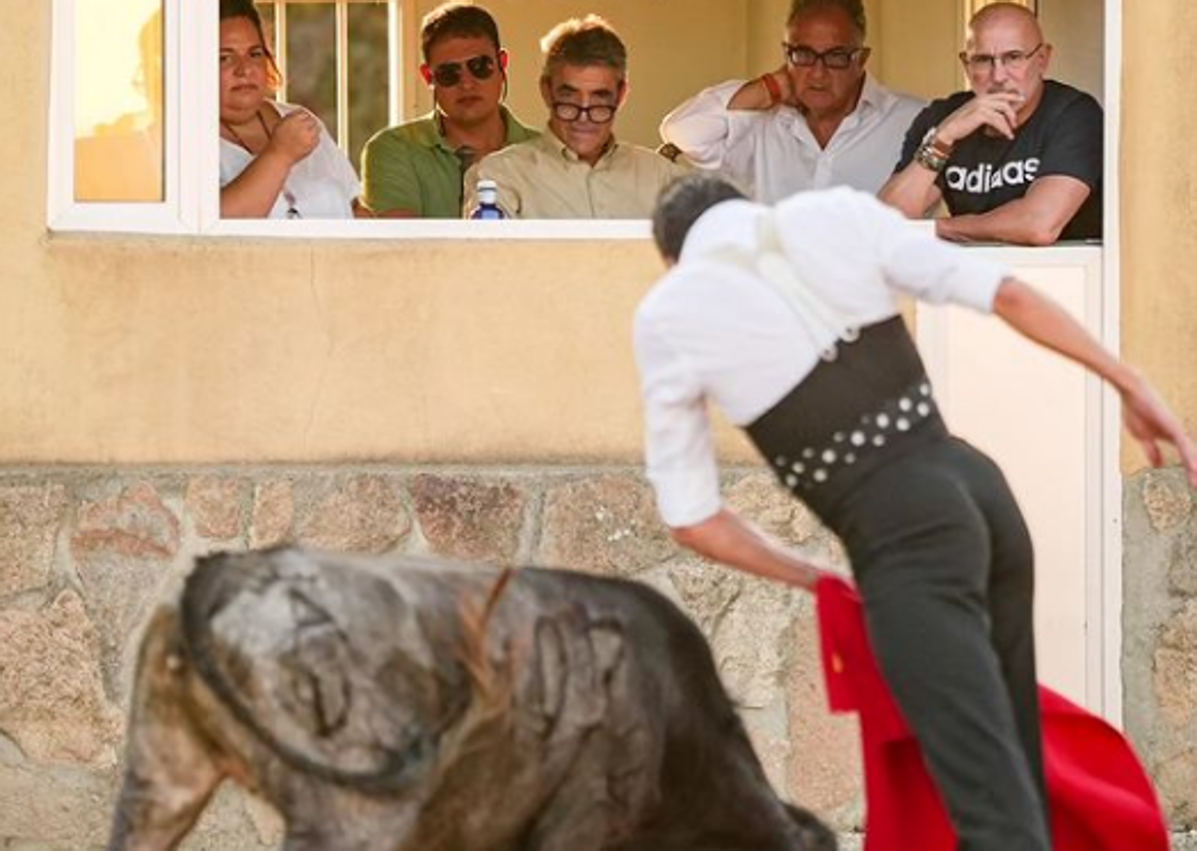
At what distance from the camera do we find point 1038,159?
9.52 m

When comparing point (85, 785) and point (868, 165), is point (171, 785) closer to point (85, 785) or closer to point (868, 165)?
point (85, 785)

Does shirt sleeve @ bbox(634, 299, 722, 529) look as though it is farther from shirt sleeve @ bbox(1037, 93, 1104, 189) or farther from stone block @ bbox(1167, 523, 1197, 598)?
shirt sleeve @ bbox(1037, 93, 1104, 189)

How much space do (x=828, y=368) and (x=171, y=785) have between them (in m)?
1.44

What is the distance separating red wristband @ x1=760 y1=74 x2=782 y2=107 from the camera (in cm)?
1066

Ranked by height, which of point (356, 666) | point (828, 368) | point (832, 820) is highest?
point (828, 368)

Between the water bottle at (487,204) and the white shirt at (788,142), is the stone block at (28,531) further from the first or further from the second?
the white shirt at (788,142)

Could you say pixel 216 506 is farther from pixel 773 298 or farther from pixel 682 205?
pixel 773 298

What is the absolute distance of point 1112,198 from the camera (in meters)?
9.38

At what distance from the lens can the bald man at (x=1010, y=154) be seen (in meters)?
9.41

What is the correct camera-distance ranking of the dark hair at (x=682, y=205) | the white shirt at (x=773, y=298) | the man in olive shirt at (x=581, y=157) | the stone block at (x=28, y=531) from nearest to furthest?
the white shirt at (x=773, y=298) → the dark hair at (x=682, y=205) → the stone block at (x=28, y=531) → the man in olive shirt at (x=581, y=157)

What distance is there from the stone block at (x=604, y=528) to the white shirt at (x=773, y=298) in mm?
2305

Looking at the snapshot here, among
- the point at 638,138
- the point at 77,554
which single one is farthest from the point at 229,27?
the point at 638,138

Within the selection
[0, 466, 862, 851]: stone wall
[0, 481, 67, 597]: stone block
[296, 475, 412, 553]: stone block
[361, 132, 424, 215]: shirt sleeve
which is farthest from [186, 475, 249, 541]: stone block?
[361, 132, 424, 215]: shirt sleeve

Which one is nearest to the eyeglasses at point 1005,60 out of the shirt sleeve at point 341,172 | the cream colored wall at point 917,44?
the shirt sleeve at point 341,172
